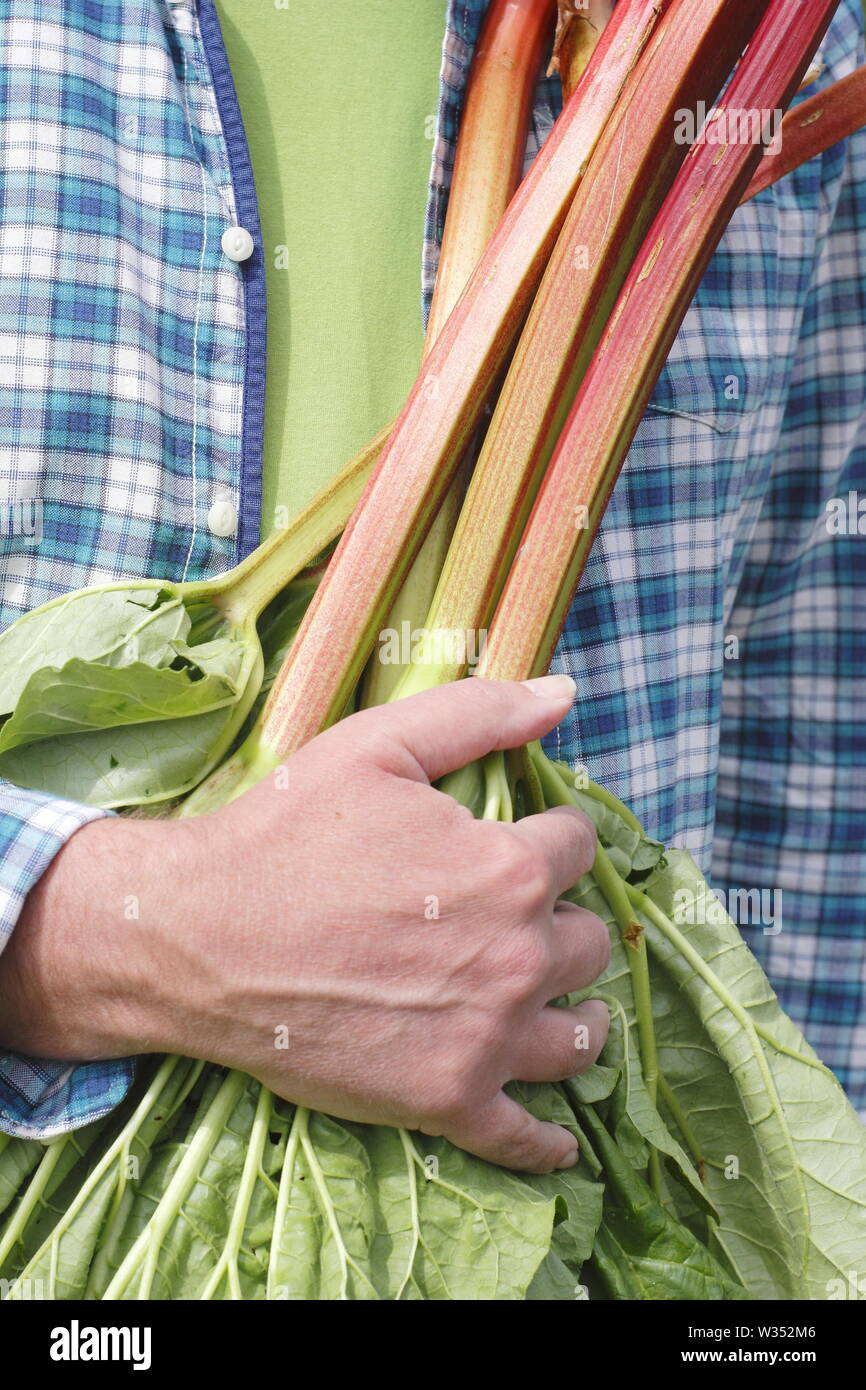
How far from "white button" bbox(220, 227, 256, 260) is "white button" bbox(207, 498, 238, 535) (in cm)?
30

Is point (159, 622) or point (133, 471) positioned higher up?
point (133, 471)

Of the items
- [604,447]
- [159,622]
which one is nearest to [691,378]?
[604,447]

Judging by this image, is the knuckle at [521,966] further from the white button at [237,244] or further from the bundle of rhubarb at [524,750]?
the white button at [237,244]

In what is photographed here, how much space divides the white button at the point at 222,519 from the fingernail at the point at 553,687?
390mm

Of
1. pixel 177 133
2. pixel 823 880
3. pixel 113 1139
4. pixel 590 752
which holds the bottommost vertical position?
pixel 823 880

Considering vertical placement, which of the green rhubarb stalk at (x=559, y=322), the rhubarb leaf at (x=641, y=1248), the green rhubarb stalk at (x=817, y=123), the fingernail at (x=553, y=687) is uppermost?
the green rhubarb stalk at (x=817, y=123)

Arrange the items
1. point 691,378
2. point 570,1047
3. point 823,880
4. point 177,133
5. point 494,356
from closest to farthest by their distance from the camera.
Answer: point 570,1047, point 494,356, point 177,133, point 691,378, point 823,880

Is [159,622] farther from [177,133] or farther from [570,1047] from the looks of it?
[177,133]

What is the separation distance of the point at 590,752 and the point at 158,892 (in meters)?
0.64

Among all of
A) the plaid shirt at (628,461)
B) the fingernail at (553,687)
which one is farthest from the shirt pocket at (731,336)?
the fingernail at (553,687)

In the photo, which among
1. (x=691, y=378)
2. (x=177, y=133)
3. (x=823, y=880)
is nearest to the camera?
(x=177, y=133)

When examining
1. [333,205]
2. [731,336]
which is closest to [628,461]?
[731,336]

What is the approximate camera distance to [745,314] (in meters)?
1.51

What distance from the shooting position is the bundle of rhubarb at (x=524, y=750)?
0.93 metres
